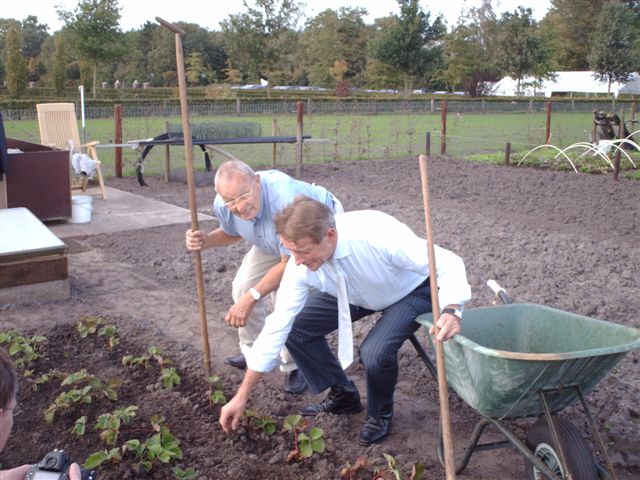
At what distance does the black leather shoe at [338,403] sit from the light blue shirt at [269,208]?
0.74 meters

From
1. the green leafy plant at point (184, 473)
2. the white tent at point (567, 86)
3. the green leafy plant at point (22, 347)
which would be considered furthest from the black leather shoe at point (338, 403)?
the white tent at point (567, 86)

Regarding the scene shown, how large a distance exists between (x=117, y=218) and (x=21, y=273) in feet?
11.5

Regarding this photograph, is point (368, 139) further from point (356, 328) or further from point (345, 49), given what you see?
point (345, 49)

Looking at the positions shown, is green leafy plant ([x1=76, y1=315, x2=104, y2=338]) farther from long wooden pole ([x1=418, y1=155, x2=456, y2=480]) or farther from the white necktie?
long wooden pole ([x1=418, y1=155, x2=456, y2=480])

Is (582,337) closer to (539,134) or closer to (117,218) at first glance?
(117,218)

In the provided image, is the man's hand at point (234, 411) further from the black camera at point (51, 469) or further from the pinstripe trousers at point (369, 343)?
the black camera at point (51, 469)

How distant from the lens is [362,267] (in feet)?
10.3

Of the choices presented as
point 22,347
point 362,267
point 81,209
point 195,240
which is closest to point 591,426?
point 362,267

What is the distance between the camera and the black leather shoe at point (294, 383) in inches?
157

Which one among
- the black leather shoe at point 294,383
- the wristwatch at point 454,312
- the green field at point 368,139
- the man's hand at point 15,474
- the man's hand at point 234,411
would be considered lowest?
the green field at point 368,139

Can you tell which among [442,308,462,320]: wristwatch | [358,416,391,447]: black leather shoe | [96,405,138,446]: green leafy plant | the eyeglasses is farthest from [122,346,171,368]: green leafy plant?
[442,308,462,320]: wristwatch

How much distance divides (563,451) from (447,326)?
23.6 inches

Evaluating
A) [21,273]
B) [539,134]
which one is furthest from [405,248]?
[539,134]

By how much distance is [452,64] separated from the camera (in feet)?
161
